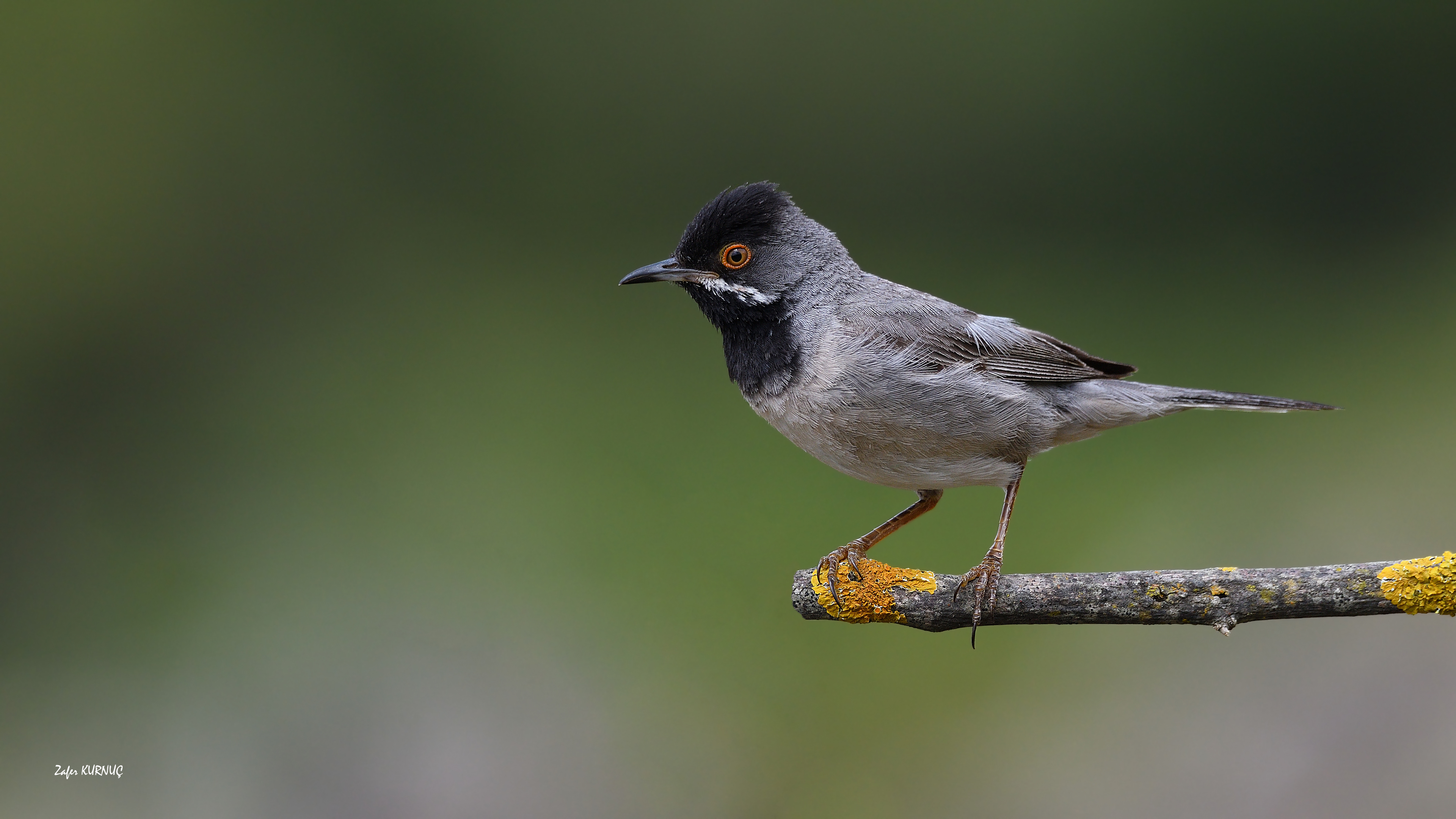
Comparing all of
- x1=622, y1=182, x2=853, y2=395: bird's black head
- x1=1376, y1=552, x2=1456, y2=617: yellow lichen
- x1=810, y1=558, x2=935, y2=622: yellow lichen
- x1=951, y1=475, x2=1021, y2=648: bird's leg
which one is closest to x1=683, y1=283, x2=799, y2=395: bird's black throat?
x1=622, y1=182, x2=853, y2=395: bird's black head

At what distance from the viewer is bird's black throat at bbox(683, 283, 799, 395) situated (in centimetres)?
350

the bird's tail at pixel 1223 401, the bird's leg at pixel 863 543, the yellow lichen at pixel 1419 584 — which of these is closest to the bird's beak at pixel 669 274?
the bird's leg at pixel 863 543

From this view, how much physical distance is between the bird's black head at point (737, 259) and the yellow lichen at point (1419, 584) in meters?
2.10

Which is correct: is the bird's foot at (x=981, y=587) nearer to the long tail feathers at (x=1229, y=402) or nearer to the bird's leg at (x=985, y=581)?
the bird's leg at (x=985, y=581)

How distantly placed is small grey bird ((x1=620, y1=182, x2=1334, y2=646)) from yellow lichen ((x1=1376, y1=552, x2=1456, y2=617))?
91 centimetres

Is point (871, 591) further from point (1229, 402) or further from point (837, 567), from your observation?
point (1229, 402)

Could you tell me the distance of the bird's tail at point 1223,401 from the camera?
3.59 metres

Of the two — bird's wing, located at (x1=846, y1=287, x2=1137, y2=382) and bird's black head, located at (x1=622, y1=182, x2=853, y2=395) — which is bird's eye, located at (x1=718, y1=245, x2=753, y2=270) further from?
bird's wing, located at (x1=846, y1=287, x2=1137, y2=382)

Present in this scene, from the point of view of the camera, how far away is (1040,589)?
2863 mm

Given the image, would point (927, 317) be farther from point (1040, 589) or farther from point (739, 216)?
point (1040, 589)

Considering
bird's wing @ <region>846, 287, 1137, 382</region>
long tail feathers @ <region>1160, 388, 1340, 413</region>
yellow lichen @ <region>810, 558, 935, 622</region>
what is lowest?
yellow lichen @ <region>810, 558, 935, 622</region>

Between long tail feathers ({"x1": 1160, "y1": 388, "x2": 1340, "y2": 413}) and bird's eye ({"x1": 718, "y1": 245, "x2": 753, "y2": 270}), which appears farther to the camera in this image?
bird's eye ({"x1": 718, "y1": 245, "x2": 753, "y2": 270})

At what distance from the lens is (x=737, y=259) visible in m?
3.78

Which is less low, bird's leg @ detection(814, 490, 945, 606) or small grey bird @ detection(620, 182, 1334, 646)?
small grey bird @ detection(620, 182, 1334, 646)
